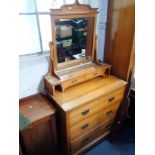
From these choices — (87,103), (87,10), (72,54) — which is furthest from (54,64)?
(87,10)

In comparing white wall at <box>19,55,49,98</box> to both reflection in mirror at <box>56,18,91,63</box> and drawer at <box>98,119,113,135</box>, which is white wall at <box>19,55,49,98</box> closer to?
reflection in mirror at <box>56,18,91,63</box>

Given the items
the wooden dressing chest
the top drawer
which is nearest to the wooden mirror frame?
the wooden dressing chest

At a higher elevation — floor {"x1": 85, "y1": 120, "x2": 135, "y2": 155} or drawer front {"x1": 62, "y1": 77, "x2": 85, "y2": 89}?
drawer front {"x1": 62, "y1": 77, "x2": 85, "y2": 89}

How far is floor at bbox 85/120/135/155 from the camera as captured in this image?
5.51 ft

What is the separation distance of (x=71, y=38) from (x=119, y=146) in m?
1.34

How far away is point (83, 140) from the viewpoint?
61.5 inches

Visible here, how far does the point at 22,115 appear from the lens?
125 centimetres

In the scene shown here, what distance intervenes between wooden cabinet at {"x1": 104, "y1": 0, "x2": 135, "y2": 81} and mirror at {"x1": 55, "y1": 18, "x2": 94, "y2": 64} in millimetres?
260

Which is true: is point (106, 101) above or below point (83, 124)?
above

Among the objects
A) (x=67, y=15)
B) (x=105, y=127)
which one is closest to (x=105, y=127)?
(x=105, y=127)

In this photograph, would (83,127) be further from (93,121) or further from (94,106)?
(94,106)

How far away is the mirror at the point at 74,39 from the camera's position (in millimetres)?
1354
